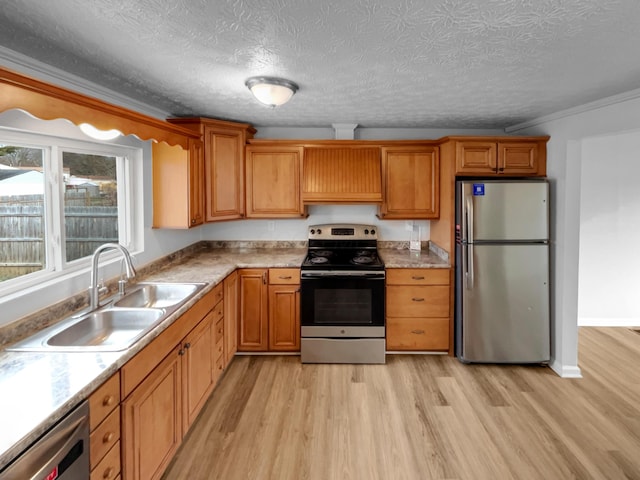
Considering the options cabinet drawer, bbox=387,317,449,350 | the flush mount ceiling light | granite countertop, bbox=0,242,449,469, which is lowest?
cabinet drawer, bbox=387,317,449,350

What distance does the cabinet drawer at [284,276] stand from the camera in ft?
11.5

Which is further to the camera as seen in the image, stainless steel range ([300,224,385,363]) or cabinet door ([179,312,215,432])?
stainless steel range ([300,224,385,363])

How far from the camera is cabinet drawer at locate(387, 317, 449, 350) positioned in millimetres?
3543

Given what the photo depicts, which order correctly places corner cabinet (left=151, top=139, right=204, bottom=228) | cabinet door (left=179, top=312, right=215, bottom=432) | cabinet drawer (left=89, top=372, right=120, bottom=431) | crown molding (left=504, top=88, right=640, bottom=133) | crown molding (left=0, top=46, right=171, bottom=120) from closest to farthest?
cabinet drawer (left=89, top=372, right=120, bottom=431) < crown molding (left=0, top=46, right=171, bottom=120) < cabinet door (left=179, top=312, right=215, bottom=432) < crown molding (left=504, top=88, right=640, bottom=133) < corner cabinet (left=151, top=139, right=204, bottom=228)

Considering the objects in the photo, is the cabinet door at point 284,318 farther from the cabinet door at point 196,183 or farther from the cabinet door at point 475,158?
the cabinet door at point 475,158

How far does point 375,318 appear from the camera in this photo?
344 cm

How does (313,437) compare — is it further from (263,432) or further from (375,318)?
(375,318)

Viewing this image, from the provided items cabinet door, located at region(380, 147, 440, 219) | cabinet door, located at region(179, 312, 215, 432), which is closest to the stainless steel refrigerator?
cabinet door, located at region(380, 147, 440, 219)

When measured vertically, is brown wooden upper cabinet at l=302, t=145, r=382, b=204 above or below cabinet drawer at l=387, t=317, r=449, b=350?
above

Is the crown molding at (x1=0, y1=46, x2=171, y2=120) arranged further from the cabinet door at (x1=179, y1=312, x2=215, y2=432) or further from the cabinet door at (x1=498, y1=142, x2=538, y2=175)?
the cabinet door at (x1=498, y1=142, x2=538, y2=175)

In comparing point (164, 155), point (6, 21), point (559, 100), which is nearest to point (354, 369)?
point (164, 155)

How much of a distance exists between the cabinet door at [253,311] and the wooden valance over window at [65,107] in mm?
1451

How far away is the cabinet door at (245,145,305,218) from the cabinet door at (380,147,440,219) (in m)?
0.87

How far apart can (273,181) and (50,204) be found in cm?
199
